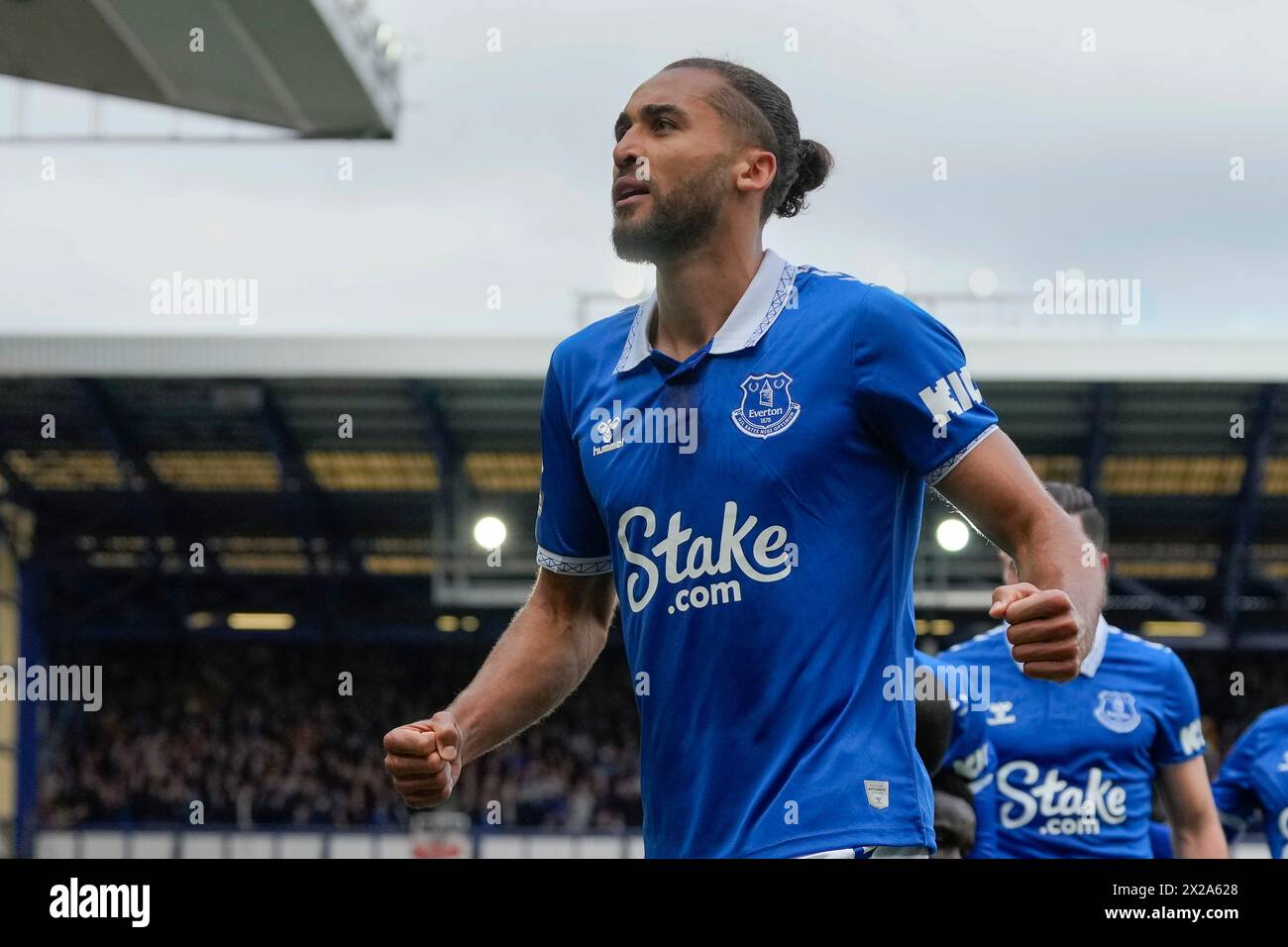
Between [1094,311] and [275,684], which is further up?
[1094,311]

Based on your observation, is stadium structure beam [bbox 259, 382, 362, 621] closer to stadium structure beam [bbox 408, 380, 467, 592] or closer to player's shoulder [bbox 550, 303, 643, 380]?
stadium structure beam [bbox 408, 380, 467, 592]

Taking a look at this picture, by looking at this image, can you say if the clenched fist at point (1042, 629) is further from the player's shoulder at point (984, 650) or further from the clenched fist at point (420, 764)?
the player's shoulder at point (984, 650)

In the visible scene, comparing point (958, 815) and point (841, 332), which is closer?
point (841, 332)

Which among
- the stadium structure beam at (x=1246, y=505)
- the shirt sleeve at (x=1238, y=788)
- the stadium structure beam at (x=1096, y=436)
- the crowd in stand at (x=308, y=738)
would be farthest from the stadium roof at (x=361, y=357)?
the shirt sleeve at (x=1238, y=788)

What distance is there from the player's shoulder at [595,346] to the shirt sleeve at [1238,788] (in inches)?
174

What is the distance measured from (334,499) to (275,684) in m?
4.72

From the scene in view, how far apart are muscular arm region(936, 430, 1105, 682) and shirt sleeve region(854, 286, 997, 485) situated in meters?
0.04

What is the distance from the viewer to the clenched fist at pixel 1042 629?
2619 mm

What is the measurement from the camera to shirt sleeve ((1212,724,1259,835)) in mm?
7160

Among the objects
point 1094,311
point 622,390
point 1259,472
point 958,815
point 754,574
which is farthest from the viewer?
point 1259,472

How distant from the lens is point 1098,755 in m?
6.14

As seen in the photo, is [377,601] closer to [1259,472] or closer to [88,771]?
[88,771]
